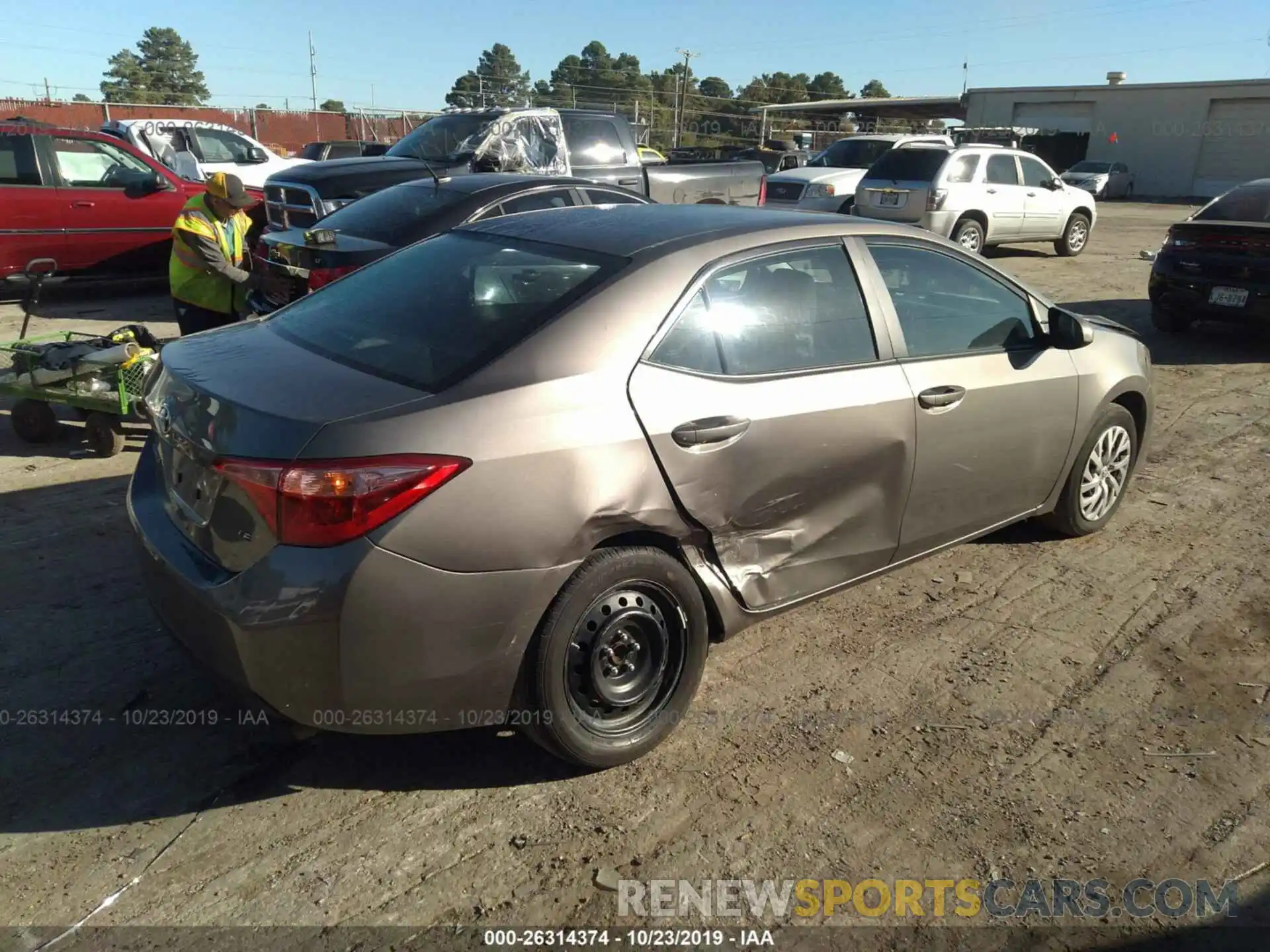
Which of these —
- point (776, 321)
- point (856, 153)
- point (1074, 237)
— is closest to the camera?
point (776, 321)

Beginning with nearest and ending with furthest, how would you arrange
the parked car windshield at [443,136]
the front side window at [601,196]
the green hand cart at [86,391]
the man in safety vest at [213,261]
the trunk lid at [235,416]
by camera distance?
the trunk lid at [235,416] → the green hand cart at [86,391] → the man in safety vest at [213,261] → the front side window at [601,196] → the parked car windshield at [443,136]

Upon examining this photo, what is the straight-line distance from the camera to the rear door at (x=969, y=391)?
12.5ft

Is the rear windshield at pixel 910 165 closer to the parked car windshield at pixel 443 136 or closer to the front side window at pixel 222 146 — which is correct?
the parked car windshield at pixel 443 136

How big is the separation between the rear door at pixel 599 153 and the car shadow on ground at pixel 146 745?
8.48 meters

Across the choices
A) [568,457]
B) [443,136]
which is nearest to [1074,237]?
[443,136]

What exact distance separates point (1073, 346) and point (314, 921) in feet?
12.4

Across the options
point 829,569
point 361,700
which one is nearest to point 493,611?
point 361,700

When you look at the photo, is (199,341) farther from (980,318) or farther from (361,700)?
(980,318)

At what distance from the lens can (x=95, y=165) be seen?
10477 mm

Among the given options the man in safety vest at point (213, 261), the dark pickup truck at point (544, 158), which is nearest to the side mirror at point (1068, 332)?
the man in safety vest at point (213, 261)

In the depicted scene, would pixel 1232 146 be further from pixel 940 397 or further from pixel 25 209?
pixel 940 397

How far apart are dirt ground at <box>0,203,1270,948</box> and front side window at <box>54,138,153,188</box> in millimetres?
7392

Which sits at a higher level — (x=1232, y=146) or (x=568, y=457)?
(x=1232, y=146)

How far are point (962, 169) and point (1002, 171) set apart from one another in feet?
3.56
